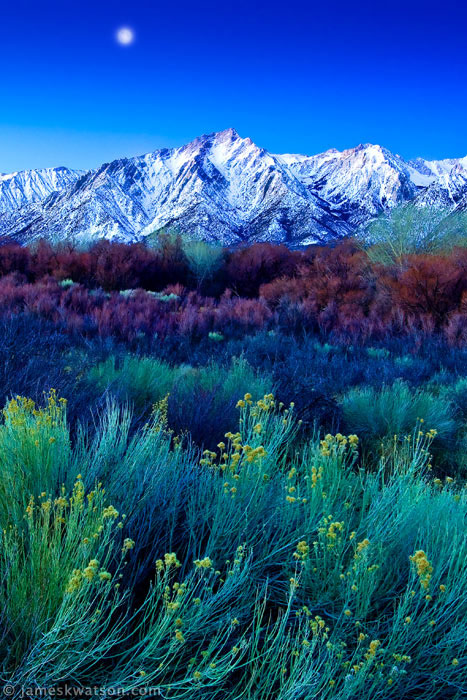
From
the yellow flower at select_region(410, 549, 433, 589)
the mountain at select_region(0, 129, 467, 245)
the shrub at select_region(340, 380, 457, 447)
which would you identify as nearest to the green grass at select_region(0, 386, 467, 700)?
the yellow flower at select_region(410, 549, 433, 589)

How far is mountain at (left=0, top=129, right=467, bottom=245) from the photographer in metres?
117

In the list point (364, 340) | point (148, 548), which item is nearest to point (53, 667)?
point (148, 548)

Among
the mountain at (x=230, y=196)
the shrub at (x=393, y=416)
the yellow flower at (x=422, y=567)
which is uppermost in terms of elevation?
the mountain at (x=230, y=196)

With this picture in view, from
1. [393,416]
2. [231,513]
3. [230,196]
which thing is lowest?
[393,416]

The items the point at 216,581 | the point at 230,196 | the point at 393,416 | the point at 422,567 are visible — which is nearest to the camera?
the point at 422,567

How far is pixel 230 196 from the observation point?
158625 mm

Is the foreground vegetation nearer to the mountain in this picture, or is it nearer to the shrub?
the shrub

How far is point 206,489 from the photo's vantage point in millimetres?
2037

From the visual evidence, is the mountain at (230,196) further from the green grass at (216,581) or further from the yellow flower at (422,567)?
the yellow flower at (422,567)

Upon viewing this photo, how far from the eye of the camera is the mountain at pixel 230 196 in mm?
116625

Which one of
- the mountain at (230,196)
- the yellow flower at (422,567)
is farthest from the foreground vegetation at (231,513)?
the mountain at (230,196)

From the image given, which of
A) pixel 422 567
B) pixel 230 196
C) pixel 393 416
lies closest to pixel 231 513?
pixel 422 567

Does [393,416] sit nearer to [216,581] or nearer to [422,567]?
[216,581]

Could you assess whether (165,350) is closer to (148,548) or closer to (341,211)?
(148,548)
